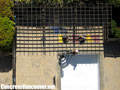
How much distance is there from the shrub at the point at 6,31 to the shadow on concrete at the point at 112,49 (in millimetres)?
5312

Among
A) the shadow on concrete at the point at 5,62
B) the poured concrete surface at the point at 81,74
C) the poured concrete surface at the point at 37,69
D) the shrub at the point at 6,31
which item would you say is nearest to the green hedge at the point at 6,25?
the shrub at the point at 6,31

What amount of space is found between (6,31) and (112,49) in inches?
234

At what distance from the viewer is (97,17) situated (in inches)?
403

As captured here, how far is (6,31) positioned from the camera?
9.07 m

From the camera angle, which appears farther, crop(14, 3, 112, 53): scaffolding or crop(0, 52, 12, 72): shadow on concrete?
crop(0, 52, 12, 72): shadow on concrete

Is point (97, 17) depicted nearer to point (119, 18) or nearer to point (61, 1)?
point (119, 18)

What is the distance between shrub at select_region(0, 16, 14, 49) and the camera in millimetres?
8953

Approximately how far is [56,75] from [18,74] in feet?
6.92

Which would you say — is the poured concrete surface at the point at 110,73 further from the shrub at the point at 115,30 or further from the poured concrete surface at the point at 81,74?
the shrub at the point at 115,30

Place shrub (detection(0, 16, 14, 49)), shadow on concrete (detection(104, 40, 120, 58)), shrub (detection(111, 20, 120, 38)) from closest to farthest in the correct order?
shrub (detection(0, 16, 14, 49)) → shrub (detection(111, 20, 120, 38)) → shadow on concrete (detection(104, 40, 120, 58))

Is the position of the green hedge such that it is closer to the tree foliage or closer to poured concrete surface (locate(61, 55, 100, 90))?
the tree foliage

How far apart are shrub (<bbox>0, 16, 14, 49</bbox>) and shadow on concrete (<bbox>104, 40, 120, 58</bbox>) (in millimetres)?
5312

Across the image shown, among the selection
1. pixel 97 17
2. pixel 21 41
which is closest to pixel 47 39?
pixel 21 41

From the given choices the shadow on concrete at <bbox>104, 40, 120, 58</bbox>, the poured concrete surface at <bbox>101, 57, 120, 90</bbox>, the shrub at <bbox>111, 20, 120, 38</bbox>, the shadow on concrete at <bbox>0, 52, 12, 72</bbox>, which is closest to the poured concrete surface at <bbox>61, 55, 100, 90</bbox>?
the poured concrete surface at <bbox>101, 57, 120, 90</bbox>
